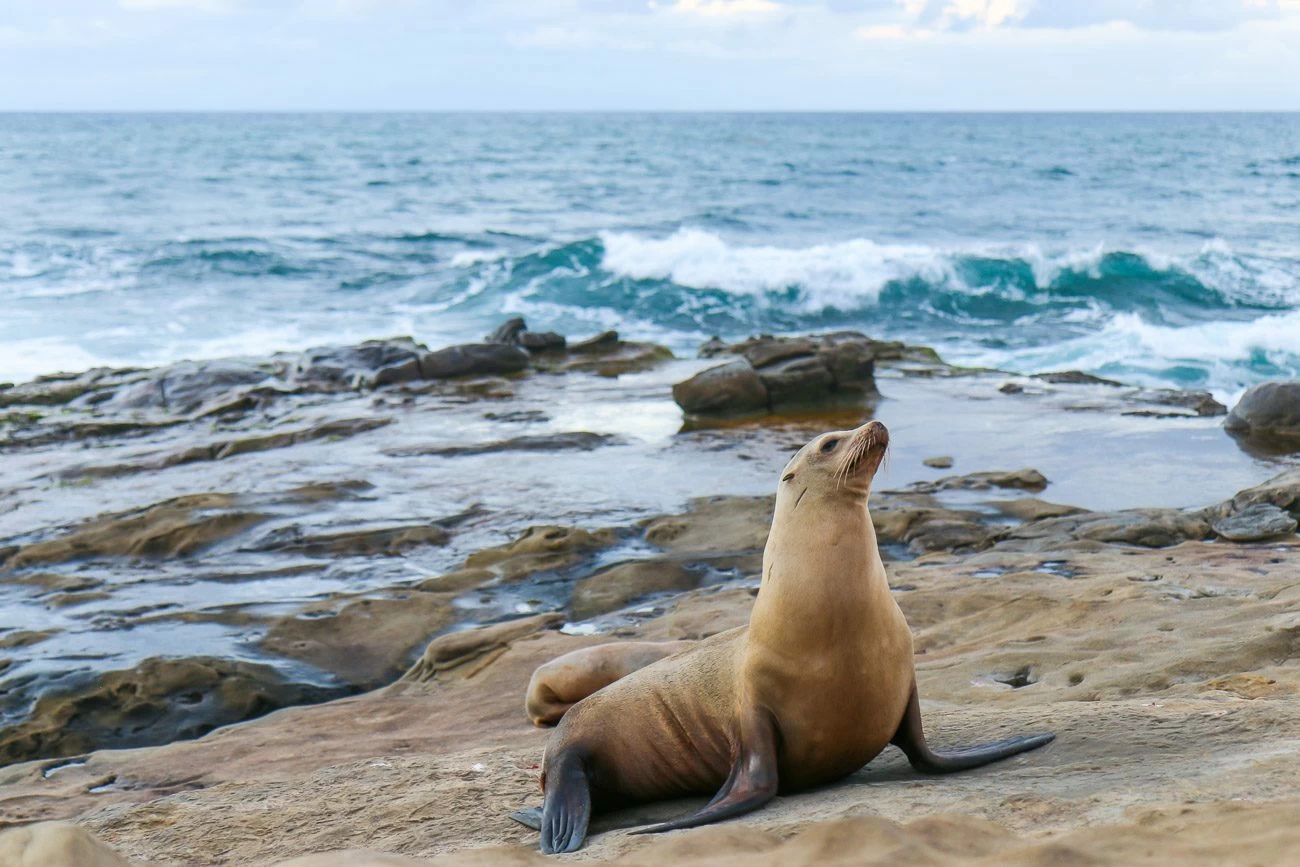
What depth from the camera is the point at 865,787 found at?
12.2 feet

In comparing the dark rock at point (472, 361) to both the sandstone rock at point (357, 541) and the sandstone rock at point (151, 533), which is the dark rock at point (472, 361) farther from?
the sandstone rock at point (357, 541)

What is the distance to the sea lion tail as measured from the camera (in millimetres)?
3652

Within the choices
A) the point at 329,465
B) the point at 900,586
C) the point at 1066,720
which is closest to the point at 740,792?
the point at 1066,720

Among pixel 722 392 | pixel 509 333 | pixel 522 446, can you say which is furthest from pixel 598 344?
pixel 522 446

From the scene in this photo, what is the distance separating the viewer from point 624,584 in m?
8.39

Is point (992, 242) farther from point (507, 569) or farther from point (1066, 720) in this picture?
point (1066, 720)

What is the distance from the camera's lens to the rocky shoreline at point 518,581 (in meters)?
4.20

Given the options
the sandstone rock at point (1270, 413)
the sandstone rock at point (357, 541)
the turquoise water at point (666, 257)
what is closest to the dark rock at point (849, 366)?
the sandstone rock at point (1270, 413)

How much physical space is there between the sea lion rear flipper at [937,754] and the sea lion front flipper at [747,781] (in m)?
0.40

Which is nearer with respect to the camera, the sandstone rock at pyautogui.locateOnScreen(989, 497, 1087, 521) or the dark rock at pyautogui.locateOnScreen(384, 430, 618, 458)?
the sandstone rock at pyautogui.locateOnScreen(989, 497, 1087, 521)

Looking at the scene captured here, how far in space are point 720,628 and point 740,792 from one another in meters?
3.42

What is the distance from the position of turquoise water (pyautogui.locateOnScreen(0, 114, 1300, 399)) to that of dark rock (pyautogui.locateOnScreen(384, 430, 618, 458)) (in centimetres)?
952

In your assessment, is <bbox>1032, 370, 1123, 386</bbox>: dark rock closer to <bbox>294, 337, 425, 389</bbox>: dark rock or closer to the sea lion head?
<bbox>294, 337, 425, 389</bbox>: dark rock

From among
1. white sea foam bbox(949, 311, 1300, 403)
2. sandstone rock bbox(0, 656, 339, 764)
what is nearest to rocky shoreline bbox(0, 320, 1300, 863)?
sandstone rock bbox(0, 656, 339, 764)
